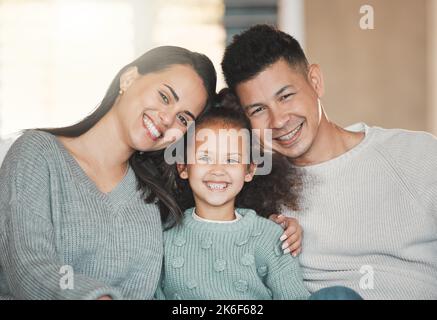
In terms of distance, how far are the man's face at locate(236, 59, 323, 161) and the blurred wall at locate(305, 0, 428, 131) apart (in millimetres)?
1869

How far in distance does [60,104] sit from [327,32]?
5.25ft

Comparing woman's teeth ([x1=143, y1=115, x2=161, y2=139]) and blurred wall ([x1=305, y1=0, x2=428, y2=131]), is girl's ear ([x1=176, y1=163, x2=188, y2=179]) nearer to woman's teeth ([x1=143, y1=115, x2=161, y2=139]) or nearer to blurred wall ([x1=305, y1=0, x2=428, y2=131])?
woman's teeth ([x1=143, y1=115, x2=161, y2=139])

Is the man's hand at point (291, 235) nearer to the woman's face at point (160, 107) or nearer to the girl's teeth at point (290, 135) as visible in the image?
the girl's teeth at point (290, 135)

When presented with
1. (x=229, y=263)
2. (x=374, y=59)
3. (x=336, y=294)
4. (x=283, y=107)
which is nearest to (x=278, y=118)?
(x=283, y=107)

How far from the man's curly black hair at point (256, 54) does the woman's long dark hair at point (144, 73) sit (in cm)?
7

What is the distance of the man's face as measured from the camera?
1.47 metres

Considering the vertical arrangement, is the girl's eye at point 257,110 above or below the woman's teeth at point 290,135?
above

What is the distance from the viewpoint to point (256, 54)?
1502 millimetres

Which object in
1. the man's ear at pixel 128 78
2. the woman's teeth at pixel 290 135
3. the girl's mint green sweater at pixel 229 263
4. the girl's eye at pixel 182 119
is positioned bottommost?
the girl's mint green sweater at pixel 229 263

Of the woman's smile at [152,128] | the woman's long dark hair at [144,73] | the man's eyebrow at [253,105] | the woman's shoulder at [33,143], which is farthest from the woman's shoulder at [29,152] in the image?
the man's eyebrow at [253,105]

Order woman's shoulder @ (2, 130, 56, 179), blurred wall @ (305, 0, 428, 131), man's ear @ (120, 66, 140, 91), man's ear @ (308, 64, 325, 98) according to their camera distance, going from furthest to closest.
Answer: blurred wall @ (305, 0, 428, 131), man's ear @ (308, 64, 325, 98), man's ear @ (120, 66, 140, 91), woman's shoulder @ (2, 130, 56, 179)

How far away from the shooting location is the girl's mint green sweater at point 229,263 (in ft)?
4.36

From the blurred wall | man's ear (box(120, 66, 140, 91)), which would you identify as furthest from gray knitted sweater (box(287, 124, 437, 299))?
the blurred wall

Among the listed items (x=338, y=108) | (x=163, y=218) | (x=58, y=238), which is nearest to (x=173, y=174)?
(x=163, y=218)
